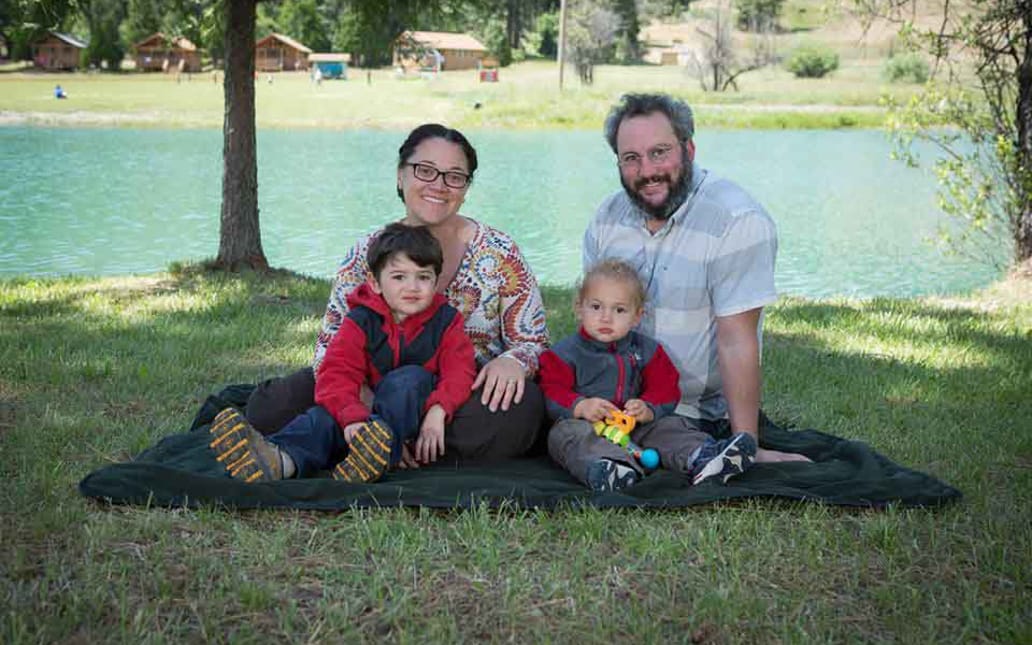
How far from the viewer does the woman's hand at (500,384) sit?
139 inches

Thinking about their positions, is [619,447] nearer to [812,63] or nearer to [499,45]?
[812,63]

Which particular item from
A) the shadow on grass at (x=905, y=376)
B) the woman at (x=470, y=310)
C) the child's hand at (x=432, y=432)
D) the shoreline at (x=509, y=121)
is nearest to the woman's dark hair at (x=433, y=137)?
the woman at (x=470, y=310)

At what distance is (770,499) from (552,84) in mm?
38427

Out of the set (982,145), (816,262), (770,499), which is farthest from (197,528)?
(816,262)

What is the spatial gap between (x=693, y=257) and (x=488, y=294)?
78 centimetres

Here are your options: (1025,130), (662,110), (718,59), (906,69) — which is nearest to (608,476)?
(662,110)

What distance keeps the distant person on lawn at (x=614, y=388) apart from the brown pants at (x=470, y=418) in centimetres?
10

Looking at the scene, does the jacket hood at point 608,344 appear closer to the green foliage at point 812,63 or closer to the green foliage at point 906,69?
the green foliage at point 906,69

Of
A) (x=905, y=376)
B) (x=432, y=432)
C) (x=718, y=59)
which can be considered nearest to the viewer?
(x=432, y=432)

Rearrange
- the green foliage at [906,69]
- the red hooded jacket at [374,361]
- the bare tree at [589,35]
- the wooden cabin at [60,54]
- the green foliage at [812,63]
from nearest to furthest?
the red hooded jacket at [374,361], the green foliage at [906,69], the wooden cabin at [60,54], the bare tree at [589,35], the green foliage at [812,63]

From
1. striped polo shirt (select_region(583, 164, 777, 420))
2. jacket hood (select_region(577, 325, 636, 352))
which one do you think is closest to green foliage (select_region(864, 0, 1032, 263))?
striped polo shirt (select_region(583, 164, 777, 420))

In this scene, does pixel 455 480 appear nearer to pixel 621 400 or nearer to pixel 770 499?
pixel 621 400

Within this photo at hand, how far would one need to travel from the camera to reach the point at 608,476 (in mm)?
3322

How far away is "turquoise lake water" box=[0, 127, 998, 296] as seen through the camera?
A: 1227 cm
